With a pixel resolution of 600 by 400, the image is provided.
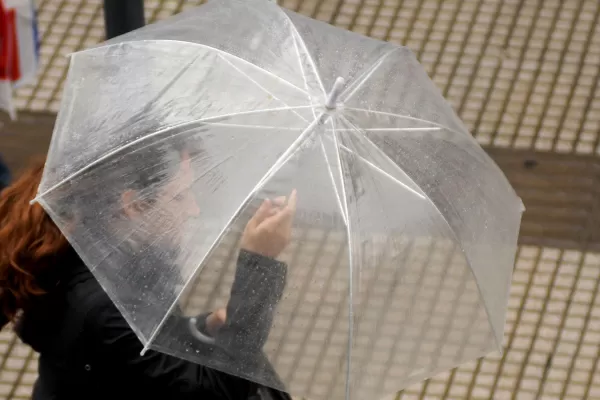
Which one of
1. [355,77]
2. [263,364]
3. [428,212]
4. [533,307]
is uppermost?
[355,77]

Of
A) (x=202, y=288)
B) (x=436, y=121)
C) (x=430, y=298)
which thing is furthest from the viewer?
Answer: (x=436, y=121)

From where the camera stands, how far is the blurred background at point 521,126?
3756 millimetres

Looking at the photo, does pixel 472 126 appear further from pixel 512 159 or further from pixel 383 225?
pixel 383 225

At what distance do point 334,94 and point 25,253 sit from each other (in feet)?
2.32

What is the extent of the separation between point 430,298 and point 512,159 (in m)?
2.18

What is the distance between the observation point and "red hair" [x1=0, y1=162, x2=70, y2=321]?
6.92ft

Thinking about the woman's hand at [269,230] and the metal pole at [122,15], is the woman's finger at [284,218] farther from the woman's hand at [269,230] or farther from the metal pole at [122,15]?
the metal pole at [122,15]

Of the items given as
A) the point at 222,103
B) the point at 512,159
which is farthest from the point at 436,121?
the point at 512,159

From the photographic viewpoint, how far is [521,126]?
4.42m

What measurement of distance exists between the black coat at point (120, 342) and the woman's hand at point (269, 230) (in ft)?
0.07

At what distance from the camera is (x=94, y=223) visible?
2.12 meters

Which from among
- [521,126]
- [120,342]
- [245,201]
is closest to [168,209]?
[245,201]

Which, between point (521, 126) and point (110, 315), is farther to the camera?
point (521, 126)

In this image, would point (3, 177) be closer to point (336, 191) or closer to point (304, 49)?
point (304, 49)
